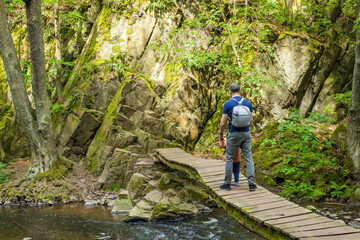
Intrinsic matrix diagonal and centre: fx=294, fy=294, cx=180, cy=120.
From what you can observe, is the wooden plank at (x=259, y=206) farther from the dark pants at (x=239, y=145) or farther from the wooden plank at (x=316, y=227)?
the wooden plank at (x=316, y=227)

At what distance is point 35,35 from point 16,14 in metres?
7.86

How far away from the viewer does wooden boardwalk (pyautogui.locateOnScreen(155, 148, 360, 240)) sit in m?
4.04

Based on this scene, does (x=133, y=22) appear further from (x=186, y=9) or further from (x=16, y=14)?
(x=16, y=14)

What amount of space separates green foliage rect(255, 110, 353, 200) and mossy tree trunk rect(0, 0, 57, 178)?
8.06 meters

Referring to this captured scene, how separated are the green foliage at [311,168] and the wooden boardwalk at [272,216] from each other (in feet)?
10.5

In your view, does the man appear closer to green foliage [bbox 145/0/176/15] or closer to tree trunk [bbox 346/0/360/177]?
tree trunk [bbox 346/0/360/177]

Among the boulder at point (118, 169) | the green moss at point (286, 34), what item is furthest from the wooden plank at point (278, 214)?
the green moss at point (286, 34)

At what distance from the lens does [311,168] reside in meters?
9.70

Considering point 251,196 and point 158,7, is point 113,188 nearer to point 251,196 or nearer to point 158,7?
point 251,196

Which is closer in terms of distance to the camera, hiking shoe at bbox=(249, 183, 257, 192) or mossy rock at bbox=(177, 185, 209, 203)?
hiking shoe at bbox=(249, 183, 257, 192)

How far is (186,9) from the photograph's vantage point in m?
15.7

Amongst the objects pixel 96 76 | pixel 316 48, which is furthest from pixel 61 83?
pixel 316 48

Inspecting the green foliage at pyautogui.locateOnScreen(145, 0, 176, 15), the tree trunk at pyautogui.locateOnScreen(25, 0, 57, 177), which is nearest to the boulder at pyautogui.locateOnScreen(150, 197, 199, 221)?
the tree trunk at pyautogui.locateOnScreen(25, 0, 57, 177)

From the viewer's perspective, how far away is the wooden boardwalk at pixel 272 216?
4.04 m
